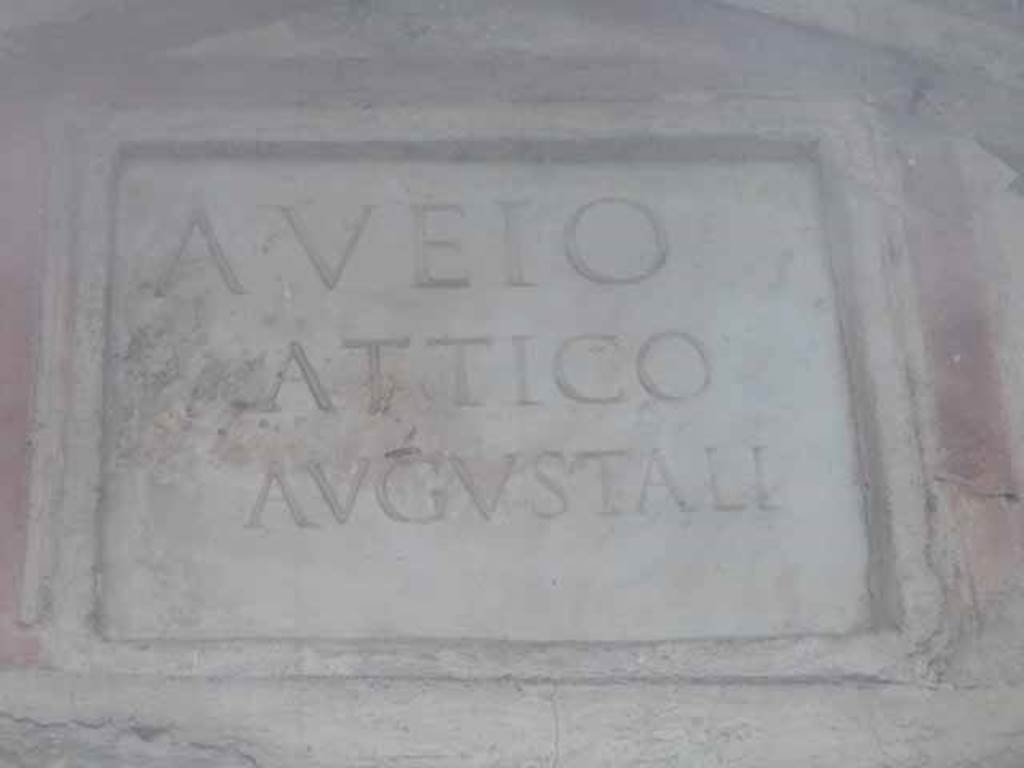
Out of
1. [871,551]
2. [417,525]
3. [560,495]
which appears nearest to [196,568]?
[417,525]

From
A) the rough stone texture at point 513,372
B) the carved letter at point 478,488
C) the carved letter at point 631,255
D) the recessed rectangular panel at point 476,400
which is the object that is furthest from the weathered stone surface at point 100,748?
the carved letter at point 631,255

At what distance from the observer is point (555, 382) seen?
2611 millimetres

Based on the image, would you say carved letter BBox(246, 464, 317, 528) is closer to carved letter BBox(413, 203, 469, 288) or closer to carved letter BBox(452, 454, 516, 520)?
carved letter BBox(452, 454, 516, 520)

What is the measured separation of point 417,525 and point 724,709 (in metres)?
0.46

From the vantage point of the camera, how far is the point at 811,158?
276cm

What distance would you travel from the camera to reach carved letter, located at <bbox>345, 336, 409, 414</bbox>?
2.58 m

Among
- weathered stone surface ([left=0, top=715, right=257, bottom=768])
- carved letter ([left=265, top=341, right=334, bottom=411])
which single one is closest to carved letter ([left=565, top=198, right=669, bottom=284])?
carved letter ([left=265, top=341, right=334, bottom=411])

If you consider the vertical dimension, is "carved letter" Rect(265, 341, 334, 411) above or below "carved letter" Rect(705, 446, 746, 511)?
above

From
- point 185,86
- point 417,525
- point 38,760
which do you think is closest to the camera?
point 38,760

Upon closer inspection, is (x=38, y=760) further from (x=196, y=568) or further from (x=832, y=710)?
(x=832, y=710)

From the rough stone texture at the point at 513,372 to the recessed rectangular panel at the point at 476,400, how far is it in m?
0.01

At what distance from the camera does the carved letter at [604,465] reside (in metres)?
2.54

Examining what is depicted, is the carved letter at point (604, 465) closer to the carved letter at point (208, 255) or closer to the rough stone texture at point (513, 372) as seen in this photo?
the rough stone texture at point (513, 372)

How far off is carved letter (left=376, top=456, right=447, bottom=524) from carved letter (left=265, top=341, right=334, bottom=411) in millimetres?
121
